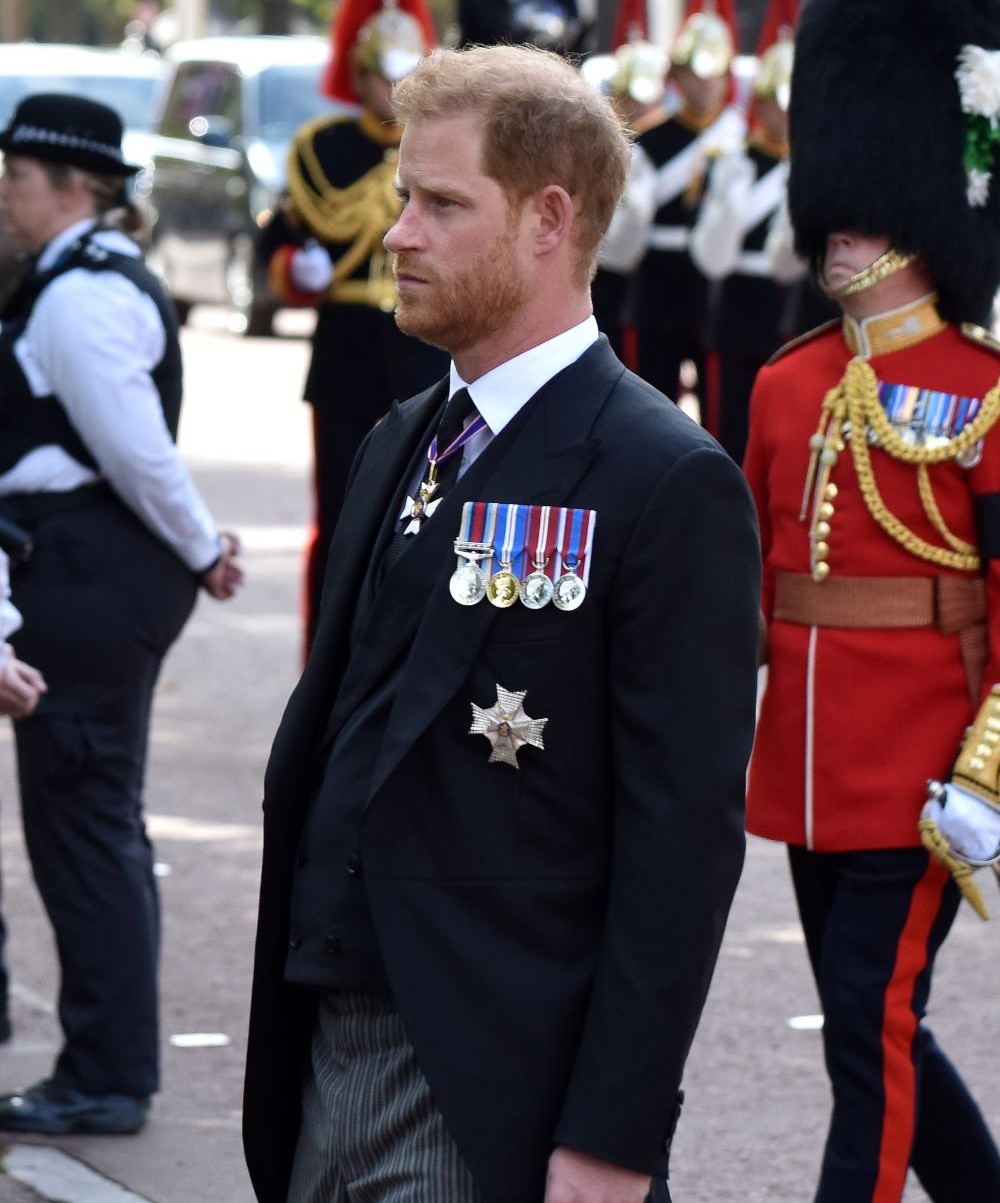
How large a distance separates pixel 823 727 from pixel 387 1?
5132 millimetres

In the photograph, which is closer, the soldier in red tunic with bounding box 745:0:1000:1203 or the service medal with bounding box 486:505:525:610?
the service medal with bounding box 486:505:525:610

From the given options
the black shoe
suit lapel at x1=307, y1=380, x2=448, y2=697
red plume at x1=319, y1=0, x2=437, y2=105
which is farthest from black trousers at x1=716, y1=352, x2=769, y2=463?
suit lapel at x1=307, y1=380, x2=448, y2=697

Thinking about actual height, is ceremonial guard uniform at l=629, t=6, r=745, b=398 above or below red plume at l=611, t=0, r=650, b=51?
below

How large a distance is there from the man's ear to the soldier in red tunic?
120cm

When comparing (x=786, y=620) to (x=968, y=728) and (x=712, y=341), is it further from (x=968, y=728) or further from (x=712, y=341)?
(x=712, y=341)

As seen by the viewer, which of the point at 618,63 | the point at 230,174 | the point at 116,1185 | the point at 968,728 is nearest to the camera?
the point at 968,728

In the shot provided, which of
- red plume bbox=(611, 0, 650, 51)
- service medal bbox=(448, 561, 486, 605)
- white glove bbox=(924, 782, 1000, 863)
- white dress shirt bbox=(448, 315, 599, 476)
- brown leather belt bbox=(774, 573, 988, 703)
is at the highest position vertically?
red plume bbox=(611, 0, 650, 51)

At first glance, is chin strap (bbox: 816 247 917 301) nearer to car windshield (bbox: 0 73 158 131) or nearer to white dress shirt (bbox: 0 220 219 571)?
white dress shirt (bbox: 0 220 219 571)

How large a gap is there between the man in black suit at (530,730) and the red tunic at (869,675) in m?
1.13

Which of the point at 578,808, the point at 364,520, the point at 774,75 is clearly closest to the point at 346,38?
the point at 774,75

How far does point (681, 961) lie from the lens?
2482 millimetres

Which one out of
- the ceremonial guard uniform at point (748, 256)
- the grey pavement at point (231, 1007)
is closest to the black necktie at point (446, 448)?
the grey pavement at point (231, 1007)

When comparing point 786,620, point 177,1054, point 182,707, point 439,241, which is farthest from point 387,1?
point 439,241

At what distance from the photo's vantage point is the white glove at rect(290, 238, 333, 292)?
26.1ft
